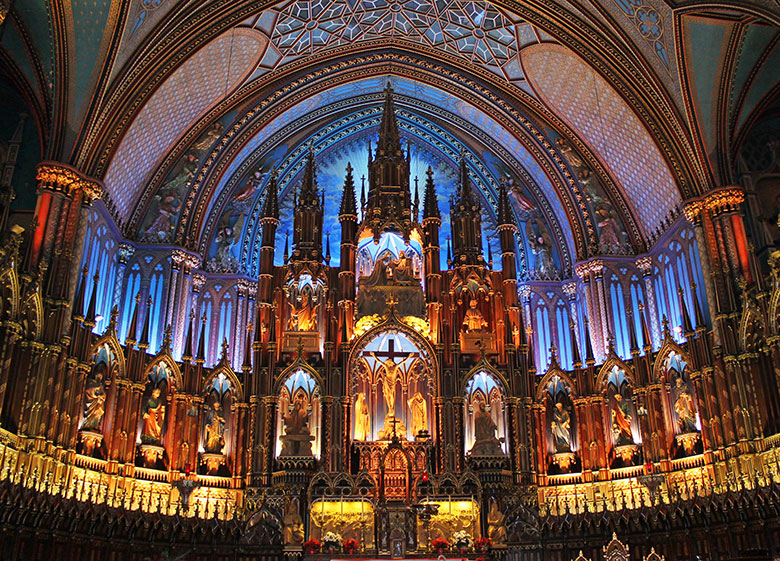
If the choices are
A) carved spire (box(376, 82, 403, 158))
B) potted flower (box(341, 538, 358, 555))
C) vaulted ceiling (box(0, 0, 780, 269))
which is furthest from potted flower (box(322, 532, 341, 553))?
carved spire (box(376, 82, 403, 158))

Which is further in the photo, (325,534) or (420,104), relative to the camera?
(420,104)

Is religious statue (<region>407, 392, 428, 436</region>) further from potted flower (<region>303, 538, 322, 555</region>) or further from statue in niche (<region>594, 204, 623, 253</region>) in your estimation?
statue in niche (<region>594, 204, 623, 253</region>)

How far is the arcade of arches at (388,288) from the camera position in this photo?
71.9 ft

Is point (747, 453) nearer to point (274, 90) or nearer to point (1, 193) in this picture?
point (274, 90)

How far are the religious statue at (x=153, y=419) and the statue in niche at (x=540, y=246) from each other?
15698 millimetres

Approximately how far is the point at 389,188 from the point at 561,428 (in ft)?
37.2

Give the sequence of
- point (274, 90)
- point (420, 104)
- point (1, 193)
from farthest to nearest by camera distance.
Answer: point (420, 104), point (274, 90), point (1, 193)

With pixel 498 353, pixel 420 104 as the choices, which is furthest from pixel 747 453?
pixel 420 104

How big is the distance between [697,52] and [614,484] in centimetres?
1439

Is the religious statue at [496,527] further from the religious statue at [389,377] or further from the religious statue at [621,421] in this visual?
the religious statue at [389,377]

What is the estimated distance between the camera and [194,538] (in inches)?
927

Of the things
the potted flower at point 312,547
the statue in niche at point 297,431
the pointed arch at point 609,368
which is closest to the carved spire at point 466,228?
the pointed arch at point 609,368

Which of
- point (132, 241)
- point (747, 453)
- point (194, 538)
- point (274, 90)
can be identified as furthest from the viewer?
point (274, 90)

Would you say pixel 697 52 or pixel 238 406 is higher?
pixel 697 52
